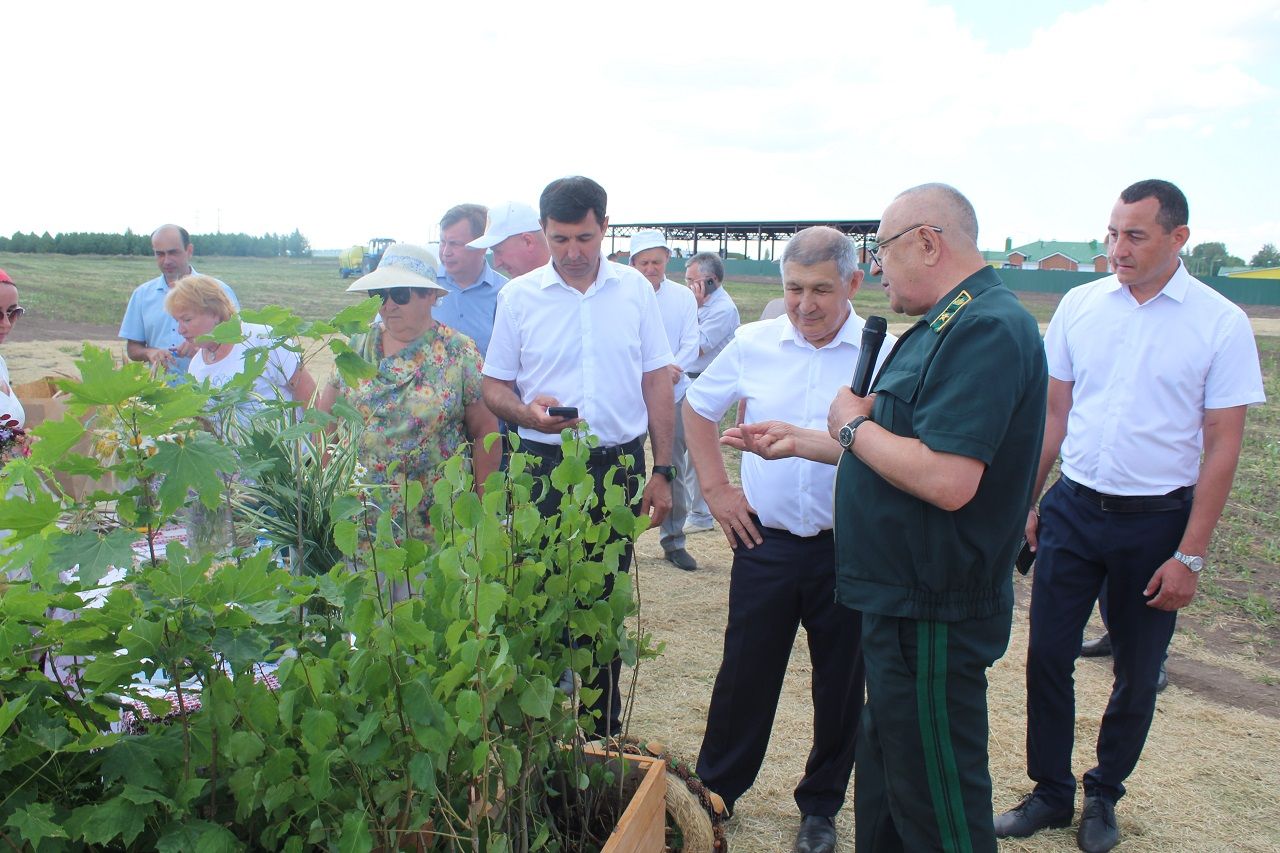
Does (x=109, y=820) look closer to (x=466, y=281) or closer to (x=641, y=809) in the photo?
(x=641, y=809)

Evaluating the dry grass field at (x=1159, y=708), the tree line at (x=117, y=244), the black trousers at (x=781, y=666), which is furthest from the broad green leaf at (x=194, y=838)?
the tree line at (x=117, y=244)

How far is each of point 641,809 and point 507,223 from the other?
3340 mm

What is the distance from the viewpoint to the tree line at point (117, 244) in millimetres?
47469

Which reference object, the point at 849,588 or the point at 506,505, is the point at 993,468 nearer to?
the point at 849,588

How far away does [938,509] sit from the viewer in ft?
6.68

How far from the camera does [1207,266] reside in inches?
2606

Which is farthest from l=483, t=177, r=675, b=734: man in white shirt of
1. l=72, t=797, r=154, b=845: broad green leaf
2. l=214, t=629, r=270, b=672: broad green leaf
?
l=72, t=797, r=154, b=845: broad green leaf

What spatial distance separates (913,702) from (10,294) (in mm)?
3619

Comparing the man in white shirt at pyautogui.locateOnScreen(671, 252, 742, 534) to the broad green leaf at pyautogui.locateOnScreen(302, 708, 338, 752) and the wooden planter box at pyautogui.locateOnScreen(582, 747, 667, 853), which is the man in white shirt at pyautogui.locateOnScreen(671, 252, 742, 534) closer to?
Answer: the wooden planter box at pyautogui.locateOnScreen(582, 747, 667, 853)

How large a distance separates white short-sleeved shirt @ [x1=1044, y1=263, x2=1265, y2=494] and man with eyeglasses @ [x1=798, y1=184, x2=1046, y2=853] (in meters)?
1.11

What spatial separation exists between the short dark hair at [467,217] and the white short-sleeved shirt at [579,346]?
58.1 inches

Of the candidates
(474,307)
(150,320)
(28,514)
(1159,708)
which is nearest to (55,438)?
(28,514)

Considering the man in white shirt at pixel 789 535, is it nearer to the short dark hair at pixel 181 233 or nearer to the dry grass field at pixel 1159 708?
the dry grass field at pixel 1159 708

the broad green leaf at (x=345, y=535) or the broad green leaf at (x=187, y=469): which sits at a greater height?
the broad green leaf at (x=187, y=469)
